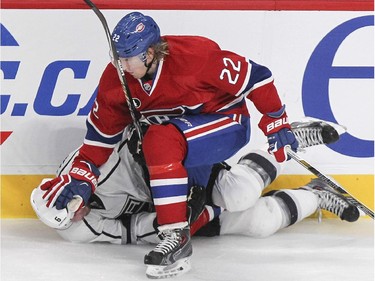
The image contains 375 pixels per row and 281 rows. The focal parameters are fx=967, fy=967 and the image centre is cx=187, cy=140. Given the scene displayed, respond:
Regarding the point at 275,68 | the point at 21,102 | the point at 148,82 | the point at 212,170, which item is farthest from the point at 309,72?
the point at 21,102

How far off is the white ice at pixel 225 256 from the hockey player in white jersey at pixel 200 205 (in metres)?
0.04

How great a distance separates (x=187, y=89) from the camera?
10.4 feet

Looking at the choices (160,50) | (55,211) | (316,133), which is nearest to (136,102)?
(160,50)

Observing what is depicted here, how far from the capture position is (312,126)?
355cm

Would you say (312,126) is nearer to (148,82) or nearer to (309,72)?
(309,72)

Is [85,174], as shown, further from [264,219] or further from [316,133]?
[316,133]

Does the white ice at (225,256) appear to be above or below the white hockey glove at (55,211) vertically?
below

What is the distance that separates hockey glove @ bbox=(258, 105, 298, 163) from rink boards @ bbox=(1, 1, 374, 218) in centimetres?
56

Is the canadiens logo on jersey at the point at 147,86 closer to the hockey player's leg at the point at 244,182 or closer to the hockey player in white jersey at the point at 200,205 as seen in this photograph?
the hockey player in white jersey at the point at 200,205

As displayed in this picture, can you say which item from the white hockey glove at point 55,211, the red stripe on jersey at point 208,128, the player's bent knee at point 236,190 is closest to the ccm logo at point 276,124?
the red stripe on jersey at point 208,128

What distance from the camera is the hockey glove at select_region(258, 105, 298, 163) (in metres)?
3.17

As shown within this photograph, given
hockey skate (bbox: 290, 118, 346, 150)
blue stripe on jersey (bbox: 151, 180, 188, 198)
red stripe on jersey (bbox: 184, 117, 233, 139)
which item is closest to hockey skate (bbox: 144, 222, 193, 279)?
blue stripe on jersey (bbox: 151, 180, 188, 198)

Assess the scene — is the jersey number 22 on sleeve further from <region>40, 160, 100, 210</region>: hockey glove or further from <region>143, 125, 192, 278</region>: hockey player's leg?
<region>40, 160, 100, 210</region>: hockey glove

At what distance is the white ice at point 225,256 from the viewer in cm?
299
